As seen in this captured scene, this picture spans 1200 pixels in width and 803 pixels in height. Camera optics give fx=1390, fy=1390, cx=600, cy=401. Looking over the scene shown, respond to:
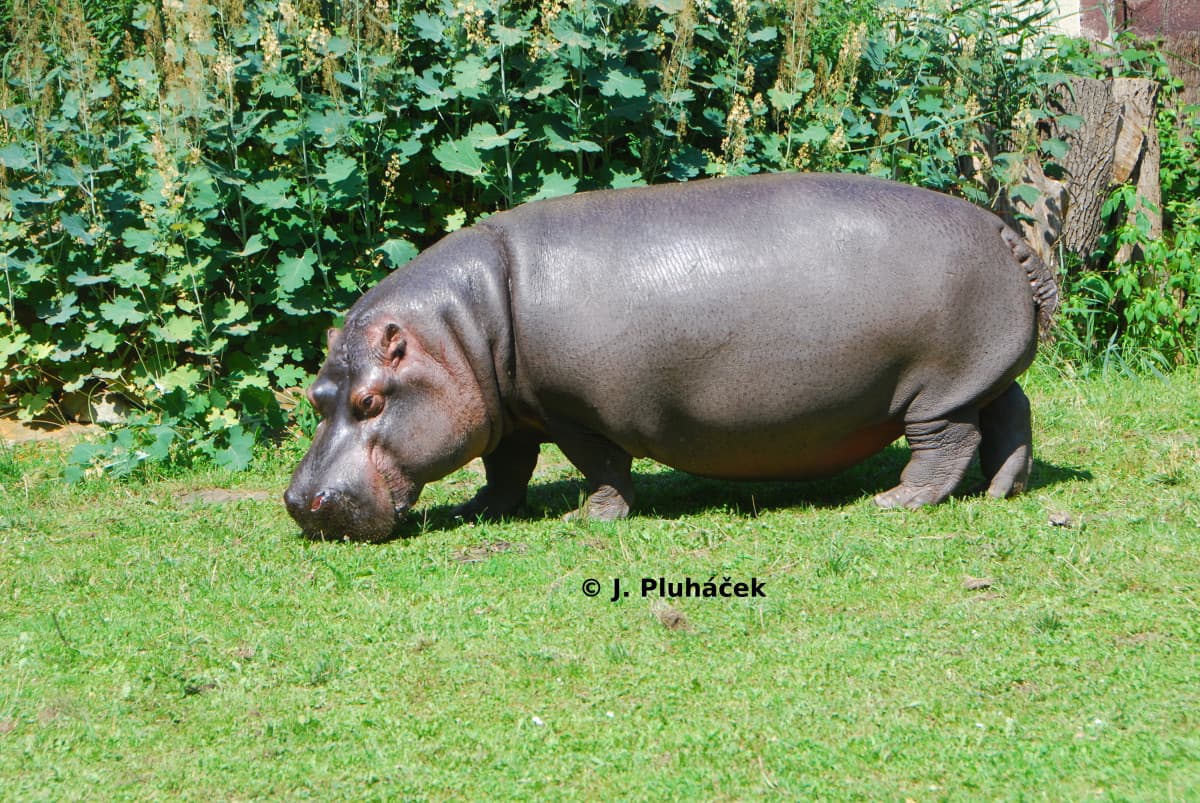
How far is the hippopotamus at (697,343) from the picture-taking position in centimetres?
573

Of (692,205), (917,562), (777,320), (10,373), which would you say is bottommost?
(10,373)

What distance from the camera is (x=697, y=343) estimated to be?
5730 mm

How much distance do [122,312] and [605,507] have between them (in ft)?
11.2

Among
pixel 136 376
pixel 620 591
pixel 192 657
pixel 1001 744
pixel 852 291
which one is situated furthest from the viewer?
pixel 136 376

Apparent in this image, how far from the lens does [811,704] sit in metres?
4.23

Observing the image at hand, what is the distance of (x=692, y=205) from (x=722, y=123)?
288 centimetres

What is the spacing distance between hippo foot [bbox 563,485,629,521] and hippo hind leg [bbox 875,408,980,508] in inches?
44.4

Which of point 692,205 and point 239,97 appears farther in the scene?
point 239,97

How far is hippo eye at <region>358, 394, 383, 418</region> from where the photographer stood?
19.1ft

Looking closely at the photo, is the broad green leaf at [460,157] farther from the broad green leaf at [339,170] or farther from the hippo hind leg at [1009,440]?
the hippo hind leg at [1009,440]

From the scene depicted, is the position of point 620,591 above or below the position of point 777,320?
below

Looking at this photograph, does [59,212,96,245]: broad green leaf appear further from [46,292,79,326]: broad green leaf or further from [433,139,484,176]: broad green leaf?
[433,139,484,176]: broad green leaf

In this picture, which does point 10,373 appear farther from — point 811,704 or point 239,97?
point 811,704

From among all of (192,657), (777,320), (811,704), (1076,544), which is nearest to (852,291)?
(777,320)
